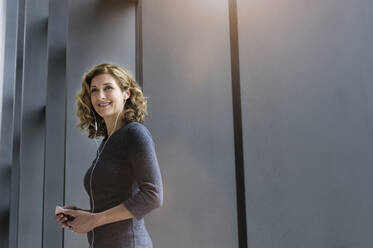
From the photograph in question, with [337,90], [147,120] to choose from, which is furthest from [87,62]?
[337,90]

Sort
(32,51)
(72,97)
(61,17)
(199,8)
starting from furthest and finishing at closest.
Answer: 1. (199,8)
2. (72,97)
3. (32,51)
4. (61,17)

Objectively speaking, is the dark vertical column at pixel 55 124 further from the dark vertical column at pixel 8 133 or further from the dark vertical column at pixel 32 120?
the dark vertical column at pixel 8 133

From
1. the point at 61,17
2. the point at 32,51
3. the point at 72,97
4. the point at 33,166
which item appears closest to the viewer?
the point at 61,17

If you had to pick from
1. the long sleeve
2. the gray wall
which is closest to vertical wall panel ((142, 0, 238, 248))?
the gray wall

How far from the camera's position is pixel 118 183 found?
1197mm

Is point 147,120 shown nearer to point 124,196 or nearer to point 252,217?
point 252,217

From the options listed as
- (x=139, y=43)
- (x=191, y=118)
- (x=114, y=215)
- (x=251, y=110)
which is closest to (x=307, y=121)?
(x=251, y=110)

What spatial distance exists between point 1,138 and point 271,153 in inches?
78.7

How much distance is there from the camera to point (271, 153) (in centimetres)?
239

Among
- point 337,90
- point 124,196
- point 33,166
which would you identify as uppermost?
point 337,90

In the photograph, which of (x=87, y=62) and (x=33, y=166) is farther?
(x=87, y=62)

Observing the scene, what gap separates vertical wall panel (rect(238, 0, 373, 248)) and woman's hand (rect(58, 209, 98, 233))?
1.38 m

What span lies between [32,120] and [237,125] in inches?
44.7

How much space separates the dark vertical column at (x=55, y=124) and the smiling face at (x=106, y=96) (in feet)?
0.54
